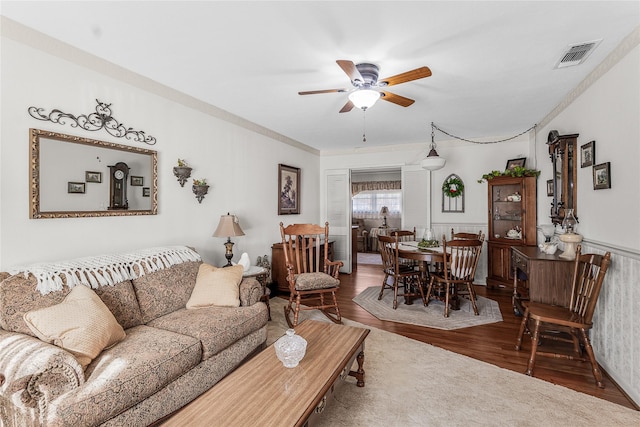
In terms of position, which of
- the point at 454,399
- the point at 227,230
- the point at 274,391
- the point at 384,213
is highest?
the point at 384,213

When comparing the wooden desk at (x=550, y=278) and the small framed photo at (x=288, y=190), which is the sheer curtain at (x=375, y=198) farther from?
the wooden desk at (x=550, y=278)

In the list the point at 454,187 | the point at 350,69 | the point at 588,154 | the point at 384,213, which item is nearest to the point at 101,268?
the point at 350,69

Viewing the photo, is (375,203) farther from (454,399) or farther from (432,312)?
(454,399)

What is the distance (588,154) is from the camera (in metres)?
2.83

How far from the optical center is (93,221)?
2570 millimetres

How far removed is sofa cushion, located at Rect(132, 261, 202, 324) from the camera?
245 centimetres

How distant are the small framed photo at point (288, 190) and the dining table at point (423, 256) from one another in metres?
1.99

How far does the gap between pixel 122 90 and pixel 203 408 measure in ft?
8.68

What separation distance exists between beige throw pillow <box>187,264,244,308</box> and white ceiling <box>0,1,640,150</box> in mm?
1806

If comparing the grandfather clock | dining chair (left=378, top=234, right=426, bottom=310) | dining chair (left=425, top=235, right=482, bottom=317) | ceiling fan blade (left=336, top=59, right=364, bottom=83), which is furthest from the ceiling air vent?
the grandfather clock

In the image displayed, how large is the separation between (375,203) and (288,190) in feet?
17.8

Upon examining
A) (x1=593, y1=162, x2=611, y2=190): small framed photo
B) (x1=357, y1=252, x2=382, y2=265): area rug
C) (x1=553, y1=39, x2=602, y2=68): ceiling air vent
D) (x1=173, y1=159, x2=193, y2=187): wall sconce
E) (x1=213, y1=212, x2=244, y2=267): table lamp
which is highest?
(x1=553, y1=39, x2=602, y2=68): ceiling air vent

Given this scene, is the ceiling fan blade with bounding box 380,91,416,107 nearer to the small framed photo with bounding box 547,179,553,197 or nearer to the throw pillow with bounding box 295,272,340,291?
the throw pillow with bounding box 295,272,340,291

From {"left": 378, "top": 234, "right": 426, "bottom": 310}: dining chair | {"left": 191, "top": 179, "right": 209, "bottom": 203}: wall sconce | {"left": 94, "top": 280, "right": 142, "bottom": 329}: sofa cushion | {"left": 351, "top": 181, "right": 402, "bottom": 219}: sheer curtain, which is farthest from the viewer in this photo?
{"left": 351, "top": 181, "right": 402, "bottom": 219}: sheer curtain
